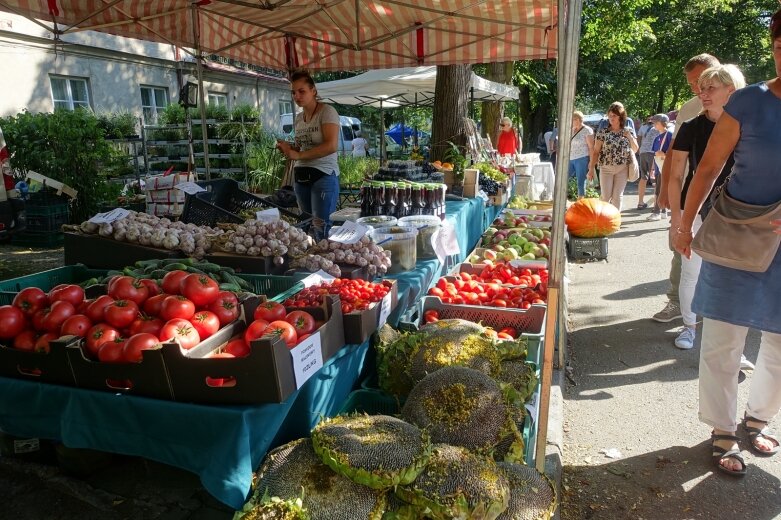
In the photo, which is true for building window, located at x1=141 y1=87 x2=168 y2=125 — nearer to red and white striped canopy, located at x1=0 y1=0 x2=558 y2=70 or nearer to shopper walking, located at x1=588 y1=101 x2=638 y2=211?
red and white striped canopy, located at x1=0 y1=0 x2=558 y2=70

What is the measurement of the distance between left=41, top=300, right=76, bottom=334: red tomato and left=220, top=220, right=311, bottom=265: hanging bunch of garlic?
→ 1221 millimetres

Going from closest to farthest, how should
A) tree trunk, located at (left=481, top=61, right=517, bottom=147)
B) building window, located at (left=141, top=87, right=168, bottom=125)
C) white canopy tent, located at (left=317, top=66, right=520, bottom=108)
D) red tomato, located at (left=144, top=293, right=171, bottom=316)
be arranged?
1. red tomato, located at (left=144, top=293, right=171, bottom=316)
2. white canopy tent, located at (left=317, top=66, right=520, bottom=108)
3. tree trunk, located at (left=481, top=61, right=517, bottom=147)
4. building window, located at (left=141, top=87, right=168, bottom=125)

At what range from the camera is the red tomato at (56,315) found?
7.29 ft

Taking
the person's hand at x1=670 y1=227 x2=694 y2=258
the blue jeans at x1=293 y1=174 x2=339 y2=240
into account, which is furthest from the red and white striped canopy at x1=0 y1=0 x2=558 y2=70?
the person's hand at x1=670 y1=227 x2=694 y2=258

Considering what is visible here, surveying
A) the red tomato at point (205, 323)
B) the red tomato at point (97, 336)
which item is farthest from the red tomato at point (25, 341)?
the red tomato at point (205, 323)

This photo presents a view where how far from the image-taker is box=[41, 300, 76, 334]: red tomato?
222 cm

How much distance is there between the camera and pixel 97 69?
15.6 meters

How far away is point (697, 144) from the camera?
3.92 metres

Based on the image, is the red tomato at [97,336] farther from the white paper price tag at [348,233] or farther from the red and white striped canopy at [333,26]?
the red and white striped canopy at [333,26]

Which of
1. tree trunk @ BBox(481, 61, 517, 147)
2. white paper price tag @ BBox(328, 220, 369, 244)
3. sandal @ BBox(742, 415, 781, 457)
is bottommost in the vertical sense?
sandal @ BBox(742, 415, 781, 457)

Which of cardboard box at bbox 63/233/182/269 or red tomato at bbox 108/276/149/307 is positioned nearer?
red tomato at bbox 108/276/149/307

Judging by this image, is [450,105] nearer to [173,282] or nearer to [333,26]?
[333,26]

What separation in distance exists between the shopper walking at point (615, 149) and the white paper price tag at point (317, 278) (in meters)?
6.91

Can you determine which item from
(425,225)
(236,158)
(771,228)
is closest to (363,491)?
(771,228)
